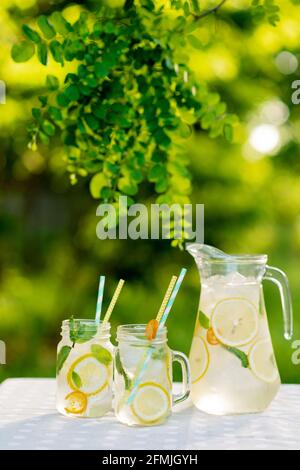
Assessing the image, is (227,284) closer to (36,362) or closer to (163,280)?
(163,280)

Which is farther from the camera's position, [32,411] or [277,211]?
[277,211]

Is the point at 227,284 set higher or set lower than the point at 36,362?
higher

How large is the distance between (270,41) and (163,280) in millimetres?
1119

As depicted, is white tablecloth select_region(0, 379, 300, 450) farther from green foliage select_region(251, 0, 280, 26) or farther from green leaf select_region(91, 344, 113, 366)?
green foliage select_region(251, 0, 280, 26)

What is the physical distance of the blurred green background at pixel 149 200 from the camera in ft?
9.86

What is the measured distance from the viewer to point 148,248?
3.27m

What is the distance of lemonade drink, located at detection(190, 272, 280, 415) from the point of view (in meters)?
1.02

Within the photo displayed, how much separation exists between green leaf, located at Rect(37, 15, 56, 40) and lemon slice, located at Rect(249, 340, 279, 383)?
576 mm

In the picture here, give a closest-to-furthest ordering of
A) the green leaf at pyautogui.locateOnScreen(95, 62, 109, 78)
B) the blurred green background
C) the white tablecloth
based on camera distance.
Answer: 1. the white tablecloth
2. the green leaf at pyautogui.locateOnScreen(95, 62, 109, 78)
3. the blurred green background

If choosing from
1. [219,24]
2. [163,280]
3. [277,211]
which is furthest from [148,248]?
[219,24]

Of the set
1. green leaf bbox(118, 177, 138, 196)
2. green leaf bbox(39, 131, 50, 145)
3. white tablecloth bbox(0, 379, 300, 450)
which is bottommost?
white tablecloth bbox(0, 379, 300, 450)

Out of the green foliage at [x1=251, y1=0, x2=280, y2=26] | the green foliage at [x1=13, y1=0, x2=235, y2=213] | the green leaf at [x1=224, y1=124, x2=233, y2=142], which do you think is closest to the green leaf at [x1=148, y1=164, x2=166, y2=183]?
the green foliage at [x1=13, y1=0, x2=235, y2=213]

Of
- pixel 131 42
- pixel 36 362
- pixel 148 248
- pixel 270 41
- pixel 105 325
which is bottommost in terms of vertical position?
pixel 36 362

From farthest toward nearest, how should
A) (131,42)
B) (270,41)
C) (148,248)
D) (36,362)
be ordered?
1. (36,362)
2. (148,248)
3. (270,41)
4. (131,42)
